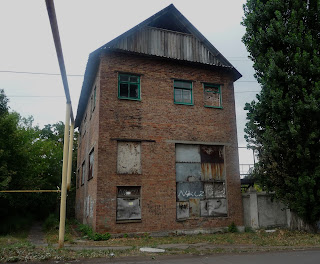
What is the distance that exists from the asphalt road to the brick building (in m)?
4.80

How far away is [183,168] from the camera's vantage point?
14.1 metres

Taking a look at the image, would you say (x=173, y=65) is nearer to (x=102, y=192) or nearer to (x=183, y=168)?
(x=183, y=168)

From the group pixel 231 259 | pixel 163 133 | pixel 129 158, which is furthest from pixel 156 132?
pixel 231 259

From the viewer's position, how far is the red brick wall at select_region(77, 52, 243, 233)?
12.8 metres

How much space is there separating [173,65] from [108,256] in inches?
397

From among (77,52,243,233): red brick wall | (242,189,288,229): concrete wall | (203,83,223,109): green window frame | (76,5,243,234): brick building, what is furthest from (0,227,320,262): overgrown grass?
(203,83,223,109): green window frame

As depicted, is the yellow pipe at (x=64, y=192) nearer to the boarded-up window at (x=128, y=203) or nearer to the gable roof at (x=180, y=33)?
the boarded-up window at (x=128, y=203)

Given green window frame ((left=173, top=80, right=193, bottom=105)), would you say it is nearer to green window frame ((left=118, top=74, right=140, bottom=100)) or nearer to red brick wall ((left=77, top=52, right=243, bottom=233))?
red brick wall ((left=77, top=52, right=243, bottom=233))

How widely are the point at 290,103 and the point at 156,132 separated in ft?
19.9

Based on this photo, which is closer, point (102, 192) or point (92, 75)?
point (102, 192)

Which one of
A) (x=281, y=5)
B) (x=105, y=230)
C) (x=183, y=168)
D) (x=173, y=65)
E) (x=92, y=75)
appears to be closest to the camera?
(x=105, y=230)

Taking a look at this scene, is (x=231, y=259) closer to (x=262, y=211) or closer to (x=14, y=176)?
(x=262, y=211)

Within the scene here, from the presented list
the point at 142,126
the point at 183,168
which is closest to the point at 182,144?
the point at 183,168

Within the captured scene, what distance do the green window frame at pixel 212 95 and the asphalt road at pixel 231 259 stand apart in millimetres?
8558
